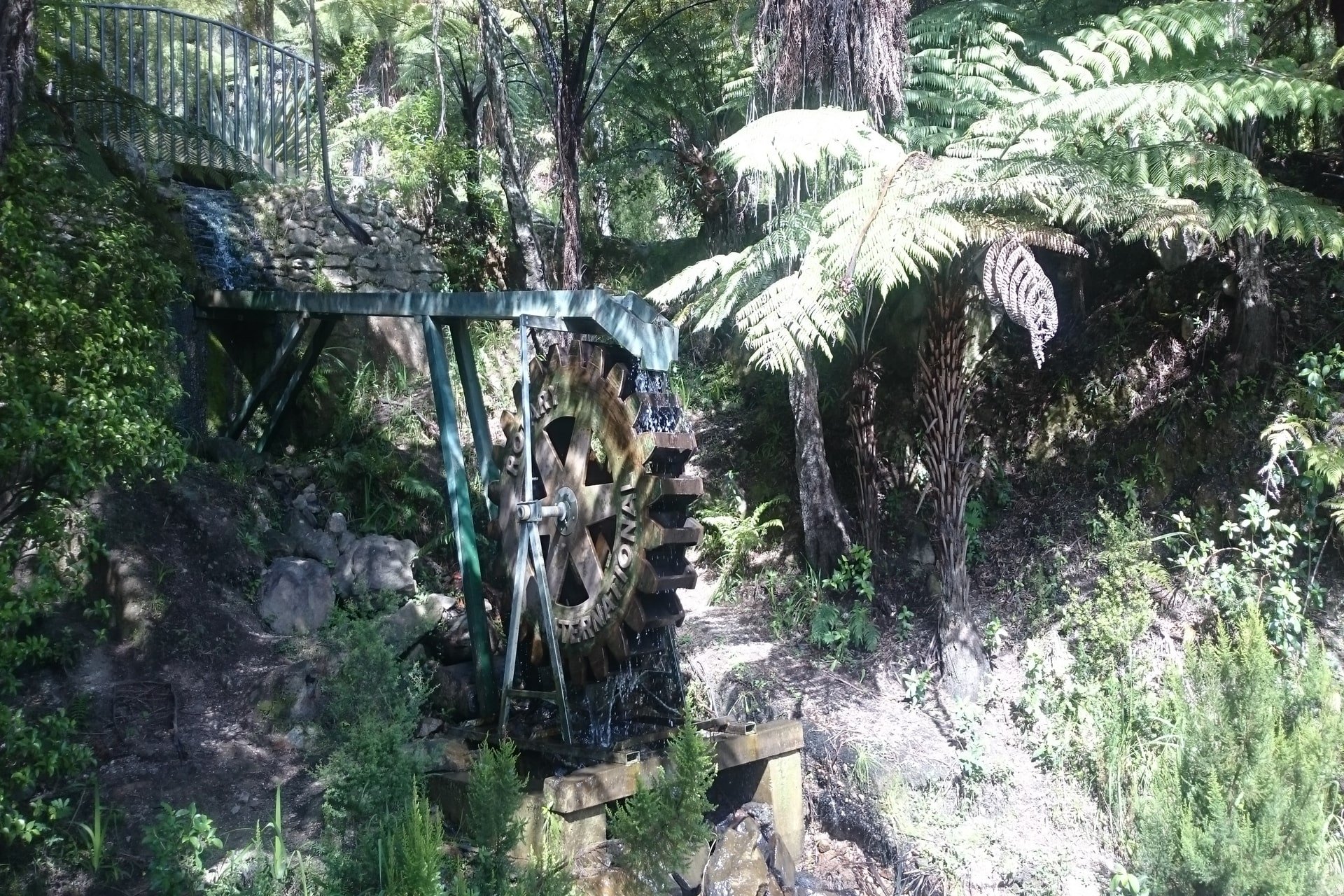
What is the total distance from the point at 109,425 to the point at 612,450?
2536mm

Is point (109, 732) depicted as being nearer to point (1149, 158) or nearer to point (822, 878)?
point (822, 878)

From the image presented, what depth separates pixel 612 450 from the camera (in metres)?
6.09

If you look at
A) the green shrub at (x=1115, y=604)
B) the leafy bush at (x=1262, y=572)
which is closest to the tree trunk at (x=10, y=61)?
the green shrub at (x=1115, y=604)

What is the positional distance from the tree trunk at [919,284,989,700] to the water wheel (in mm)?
2008

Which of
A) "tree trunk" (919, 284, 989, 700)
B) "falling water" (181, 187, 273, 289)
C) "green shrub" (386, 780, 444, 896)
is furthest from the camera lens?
"falling water" (181, 187, 273, 289)

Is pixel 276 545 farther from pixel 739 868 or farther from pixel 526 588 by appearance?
pixel 739 868

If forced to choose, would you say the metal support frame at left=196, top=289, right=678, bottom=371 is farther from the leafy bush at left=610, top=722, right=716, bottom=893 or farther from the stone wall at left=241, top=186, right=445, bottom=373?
the stone wall at left=241, top=186, right=445, bottom=373

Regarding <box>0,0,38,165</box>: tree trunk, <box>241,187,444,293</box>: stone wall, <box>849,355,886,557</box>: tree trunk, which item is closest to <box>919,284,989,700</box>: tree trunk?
<box>849,355,886,557</box>: tree trunk

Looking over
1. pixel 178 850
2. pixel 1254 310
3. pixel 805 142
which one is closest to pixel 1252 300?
pixel 1254 310

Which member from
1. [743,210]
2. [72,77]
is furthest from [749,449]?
[72,77]

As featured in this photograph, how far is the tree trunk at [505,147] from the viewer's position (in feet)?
32.9

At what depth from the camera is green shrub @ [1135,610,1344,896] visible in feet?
16.5

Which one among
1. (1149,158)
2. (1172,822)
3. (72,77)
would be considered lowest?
(1172,822)

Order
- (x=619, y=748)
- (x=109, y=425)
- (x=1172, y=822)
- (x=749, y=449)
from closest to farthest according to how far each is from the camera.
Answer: (x=109, y=425) → (x=1172, y=822) → (x=619, y=748) → (x=749, y=449)
